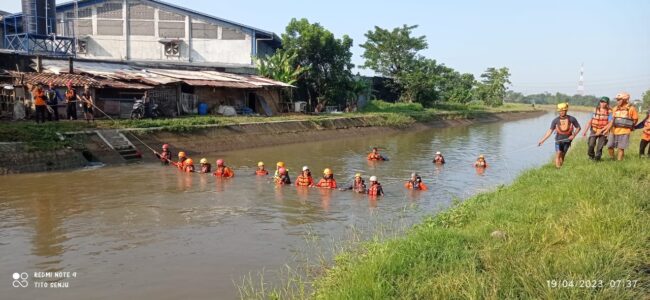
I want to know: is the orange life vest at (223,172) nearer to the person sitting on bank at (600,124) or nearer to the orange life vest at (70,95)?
the orange life vest at (70,95)

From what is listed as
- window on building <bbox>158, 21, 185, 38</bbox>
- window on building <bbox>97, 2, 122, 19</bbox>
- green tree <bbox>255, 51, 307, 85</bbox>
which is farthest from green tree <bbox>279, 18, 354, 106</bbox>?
window on building <bbox>97, 2, 122, 19</bbox>

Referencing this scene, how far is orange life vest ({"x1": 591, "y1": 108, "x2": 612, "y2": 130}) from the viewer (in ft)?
40.1

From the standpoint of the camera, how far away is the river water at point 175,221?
7.40 metres

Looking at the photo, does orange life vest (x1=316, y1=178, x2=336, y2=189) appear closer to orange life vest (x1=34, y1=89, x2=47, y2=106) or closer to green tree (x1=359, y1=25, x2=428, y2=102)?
orange life vest (x1=34, y1=89, x2=47, y2=106)

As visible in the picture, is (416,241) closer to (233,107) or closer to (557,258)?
(557,258)

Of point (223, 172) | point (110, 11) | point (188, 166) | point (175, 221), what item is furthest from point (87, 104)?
point (110, 11)

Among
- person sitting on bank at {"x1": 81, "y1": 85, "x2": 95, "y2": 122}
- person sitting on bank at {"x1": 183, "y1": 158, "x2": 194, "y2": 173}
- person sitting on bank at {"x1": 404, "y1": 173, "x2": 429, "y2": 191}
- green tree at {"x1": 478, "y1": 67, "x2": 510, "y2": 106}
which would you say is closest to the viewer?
person sitting on bank at {"x1": 404, "y1": 173, "x2": 429, "y2": 191}

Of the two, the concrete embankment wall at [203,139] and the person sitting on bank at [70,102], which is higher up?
the person sitting on bank at [70,102]

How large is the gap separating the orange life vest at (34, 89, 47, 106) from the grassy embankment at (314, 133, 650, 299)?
16636mm

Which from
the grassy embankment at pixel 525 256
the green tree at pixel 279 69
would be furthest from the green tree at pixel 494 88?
the grassy embankment at pixel 525 256

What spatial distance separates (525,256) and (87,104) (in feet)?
65.6

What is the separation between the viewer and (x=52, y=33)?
2975 centimetres

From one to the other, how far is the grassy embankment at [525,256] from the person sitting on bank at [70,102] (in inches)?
687

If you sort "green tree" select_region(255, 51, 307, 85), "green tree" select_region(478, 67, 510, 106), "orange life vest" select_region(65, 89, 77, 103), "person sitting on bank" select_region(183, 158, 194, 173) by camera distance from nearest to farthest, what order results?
"person sitting on bank" select_region(183, 158, 194, 173) → "orange life vest" select_region(65, 89, 77, 103) → "green tree" select_region(255, 51, 307, 85) → "green tree" select_region(478, 67, 510, 106)
